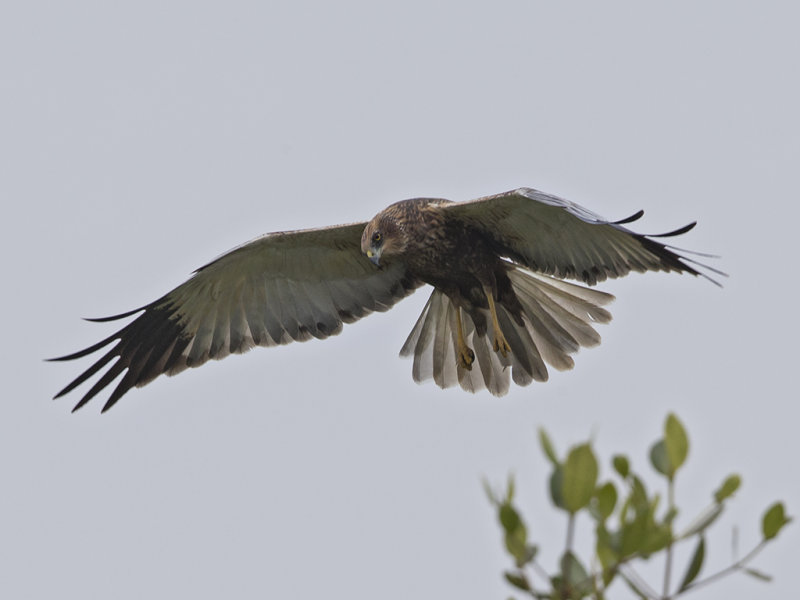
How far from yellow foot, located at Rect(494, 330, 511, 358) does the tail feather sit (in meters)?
0.31

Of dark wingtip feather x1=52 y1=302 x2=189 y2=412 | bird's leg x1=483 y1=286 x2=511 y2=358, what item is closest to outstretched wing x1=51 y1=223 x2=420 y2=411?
dark wingtip feather x1=52 y1=302 x2=189 y2=412

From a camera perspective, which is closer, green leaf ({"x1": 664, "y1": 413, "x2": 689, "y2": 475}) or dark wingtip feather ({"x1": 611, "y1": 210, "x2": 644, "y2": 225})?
green leaf ({"x1": 664, "y1": 413, "x2": 689, "y2": 475})

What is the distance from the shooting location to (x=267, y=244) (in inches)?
354

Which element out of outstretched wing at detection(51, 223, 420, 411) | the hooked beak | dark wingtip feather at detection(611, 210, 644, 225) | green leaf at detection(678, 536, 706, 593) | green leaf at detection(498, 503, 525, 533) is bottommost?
green leaf at detection(678, 536, 706, 593)

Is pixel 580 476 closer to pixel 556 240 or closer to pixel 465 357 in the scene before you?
pixel 556 240

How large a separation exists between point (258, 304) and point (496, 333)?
73.0 inches

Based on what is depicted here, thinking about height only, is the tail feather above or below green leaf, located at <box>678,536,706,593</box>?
above

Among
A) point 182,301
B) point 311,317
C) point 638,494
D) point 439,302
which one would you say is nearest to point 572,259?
point 439,302

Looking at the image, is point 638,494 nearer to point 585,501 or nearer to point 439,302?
point 585,501

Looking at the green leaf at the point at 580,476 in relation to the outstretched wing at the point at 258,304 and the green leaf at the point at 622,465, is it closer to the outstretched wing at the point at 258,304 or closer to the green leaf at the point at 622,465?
the green leaf at the point at 622,465

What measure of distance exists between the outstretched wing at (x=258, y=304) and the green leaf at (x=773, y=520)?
20.5 ft

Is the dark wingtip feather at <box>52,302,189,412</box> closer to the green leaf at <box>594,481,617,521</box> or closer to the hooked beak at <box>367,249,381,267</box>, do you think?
the hooked beak at <box>367,249,381,267</box>

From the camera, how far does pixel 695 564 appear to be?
2.83m

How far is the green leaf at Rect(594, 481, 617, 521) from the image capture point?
2.83 meters
